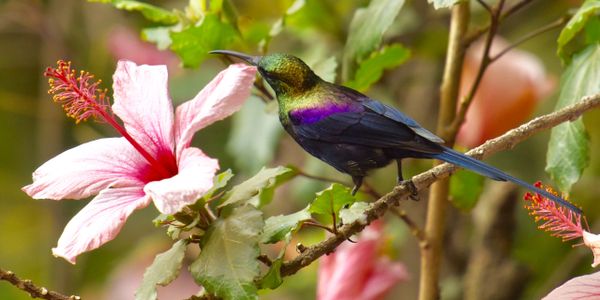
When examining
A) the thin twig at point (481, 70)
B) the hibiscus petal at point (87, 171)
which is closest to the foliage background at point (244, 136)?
the thin twig at point (481, 70)

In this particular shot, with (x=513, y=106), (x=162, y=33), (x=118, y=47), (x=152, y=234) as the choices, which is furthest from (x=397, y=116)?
(x=152, y=234)

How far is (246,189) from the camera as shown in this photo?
1.63 ft

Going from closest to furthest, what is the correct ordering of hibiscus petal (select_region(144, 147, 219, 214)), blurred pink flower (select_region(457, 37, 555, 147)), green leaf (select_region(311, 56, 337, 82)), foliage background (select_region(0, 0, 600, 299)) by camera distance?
hibiscus petal (select_region(144, 147, 219, 214))
green leaf (select_region(311, 56, 337, 82))
blurred pink flower (select_region(457, 37, 555, 147))
foliage background (select_region(0, 0, 600, 299))

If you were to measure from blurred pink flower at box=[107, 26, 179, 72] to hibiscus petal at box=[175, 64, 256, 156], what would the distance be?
0.66 m

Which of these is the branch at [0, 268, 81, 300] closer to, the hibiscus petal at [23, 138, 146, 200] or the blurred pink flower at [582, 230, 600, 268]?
the hibiscus petal at [23, 138, 146, 200]

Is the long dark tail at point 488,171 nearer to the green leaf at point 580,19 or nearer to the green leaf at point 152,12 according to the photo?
the green leaf at point 580,19

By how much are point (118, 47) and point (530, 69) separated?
0.54m

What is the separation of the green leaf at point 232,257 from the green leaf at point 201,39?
0.59ft

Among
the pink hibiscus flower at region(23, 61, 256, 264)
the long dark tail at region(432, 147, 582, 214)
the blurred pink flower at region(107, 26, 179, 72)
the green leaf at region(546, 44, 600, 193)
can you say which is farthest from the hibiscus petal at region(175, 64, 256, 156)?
the blurred pink flower at region(107, 26, 179, 72)

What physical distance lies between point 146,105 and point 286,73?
3.1 inches

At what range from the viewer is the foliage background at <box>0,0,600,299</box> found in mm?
970

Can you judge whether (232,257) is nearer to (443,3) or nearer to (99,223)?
(99,223)

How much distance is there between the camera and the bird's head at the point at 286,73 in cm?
50

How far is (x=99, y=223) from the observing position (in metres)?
0.45
